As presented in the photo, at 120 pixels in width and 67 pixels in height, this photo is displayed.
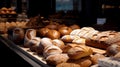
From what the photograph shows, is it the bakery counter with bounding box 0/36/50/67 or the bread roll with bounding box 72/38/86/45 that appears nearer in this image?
the bakery counter with bounding box 0/36/50/67

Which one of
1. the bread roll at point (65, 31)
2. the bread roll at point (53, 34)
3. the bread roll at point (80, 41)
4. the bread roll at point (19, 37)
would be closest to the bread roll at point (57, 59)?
the bread roll at point (80, 41)

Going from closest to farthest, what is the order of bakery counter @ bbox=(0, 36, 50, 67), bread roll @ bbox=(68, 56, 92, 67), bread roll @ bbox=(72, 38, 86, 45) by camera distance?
bread roll @ bbox=(68, 56, 92, 67) < bakery counter @ bbox=(0, 36, 50, 67) < bread roll @ bbox=(72, 38, 86, 45)

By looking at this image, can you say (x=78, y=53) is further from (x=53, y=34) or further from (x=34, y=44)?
(x=53, y=34)

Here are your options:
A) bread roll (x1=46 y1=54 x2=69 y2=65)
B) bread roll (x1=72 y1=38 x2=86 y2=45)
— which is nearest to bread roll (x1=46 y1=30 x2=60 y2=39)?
bread roll (x1=72 y1=38 x2=86 y2=45)

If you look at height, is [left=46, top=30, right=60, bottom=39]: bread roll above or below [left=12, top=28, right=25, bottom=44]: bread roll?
above

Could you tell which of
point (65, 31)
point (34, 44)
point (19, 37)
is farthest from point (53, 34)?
point (19, 37)

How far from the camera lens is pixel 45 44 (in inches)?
73.6

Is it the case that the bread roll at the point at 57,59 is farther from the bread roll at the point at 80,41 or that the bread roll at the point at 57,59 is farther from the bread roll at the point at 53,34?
the bread roll at the point at 53,34

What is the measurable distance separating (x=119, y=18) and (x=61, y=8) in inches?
73.3

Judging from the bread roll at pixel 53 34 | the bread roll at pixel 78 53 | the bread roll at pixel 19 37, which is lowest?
the bread roll at pixel 19 37

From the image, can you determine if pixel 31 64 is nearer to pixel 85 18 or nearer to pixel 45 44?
pixel 45 44

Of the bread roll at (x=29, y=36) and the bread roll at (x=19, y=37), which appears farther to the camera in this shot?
the bread roll at (x=19, y=37)

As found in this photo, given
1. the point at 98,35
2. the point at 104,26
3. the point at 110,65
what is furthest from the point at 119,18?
the point at 110,65

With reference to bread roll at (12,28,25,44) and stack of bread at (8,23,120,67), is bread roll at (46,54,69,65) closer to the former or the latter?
stack of bread at (8,23,120,67)
